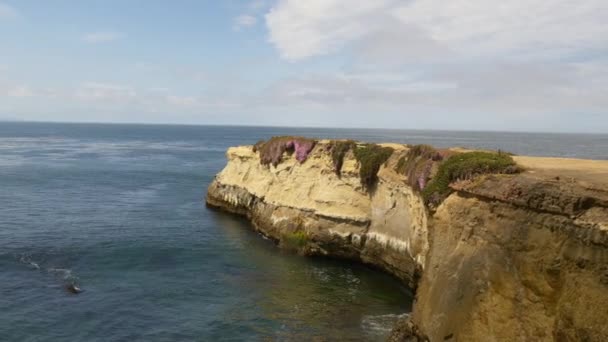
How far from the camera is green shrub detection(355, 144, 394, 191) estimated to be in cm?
3319

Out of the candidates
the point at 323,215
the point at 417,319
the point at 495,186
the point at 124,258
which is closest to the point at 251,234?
the point at 323,215

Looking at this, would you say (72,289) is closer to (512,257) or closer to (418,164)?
(418,164)

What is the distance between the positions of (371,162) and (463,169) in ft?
45.7

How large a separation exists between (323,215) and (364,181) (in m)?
4.09

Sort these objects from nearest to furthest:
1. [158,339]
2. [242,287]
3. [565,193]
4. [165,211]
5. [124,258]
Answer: [565,193], [158,339], [242,287], [124,258], [165,211]

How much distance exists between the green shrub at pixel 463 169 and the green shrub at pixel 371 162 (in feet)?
36.9

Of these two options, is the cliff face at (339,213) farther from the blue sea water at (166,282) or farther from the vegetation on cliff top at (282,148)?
the blue sea water at (166,282)

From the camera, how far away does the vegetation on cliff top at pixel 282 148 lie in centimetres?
4072

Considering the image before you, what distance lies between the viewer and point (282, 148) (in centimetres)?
4347

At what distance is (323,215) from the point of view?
3541 centimetres

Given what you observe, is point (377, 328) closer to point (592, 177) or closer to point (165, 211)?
point (592, 177)

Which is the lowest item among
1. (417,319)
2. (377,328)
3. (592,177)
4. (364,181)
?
(377,328)

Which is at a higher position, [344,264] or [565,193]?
[565,193]

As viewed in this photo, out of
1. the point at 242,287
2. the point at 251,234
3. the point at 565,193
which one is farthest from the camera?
the point at 251,234
